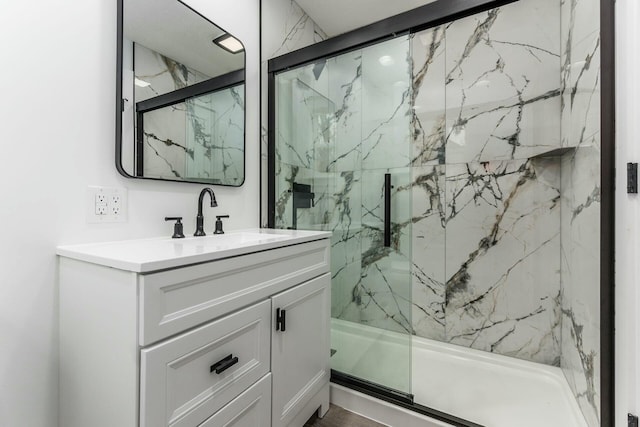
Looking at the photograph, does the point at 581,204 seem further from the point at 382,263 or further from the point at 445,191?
the point at 382,263

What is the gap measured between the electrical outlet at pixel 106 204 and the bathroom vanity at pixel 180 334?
0.11 m

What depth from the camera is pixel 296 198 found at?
2018 millimetres

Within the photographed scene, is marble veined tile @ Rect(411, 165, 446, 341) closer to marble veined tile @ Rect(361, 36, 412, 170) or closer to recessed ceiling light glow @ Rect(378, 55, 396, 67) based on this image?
marble veined tile @ Rect(361, 36, 412, 170)

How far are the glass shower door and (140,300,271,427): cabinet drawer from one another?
2.68ft

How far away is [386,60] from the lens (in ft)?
5.45

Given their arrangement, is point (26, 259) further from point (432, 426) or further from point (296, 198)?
point (432, 426)

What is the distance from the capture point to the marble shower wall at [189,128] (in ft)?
4.19

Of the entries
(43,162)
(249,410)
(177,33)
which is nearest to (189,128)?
(177,33)

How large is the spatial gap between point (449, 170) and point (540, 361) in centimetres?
134

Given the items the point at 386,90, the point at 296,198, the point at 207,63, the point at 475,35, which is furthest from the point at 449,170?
the point at 207,63

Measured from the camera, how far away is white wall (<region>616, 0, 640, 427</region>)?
92 centimetres

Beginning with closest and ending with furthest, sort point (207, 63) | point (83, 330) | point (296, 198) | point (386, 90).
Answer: point (83, 330) → point (207, 63) → point (386, 90) → point (296, 198)

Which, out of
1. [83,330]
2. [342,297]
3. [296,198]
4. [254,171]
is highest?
[254,171]

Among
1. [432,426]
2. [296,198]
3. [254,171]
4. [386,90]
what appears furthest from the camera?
[296,198]
